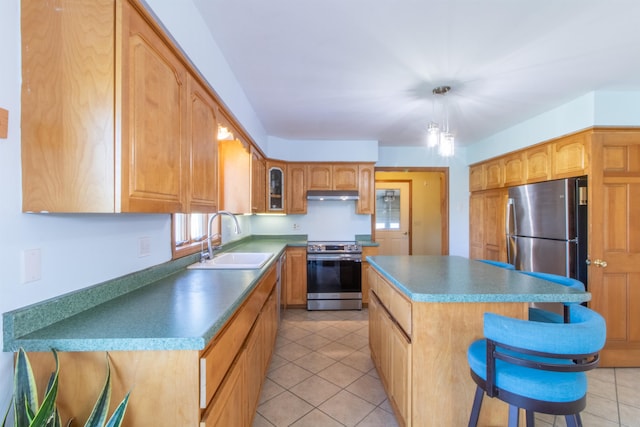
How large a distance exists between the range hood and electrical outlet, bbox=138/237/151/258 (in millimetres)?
2693

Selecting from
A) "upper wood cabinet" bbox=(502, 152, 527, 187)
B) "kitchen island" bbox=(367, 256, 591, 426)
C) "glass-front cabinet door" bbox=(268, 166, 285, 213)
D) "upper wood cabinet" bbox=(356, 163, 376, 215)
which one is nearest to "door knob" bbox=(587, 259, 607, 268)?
"upper wood cabinet" bbox=(502, 152, 527, 187)

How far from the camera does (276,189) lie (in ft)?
13.6

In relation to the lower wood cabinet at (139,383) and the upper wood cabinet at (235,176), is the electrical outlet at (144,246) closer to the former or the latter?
the lower wood cabinet at (139,383)

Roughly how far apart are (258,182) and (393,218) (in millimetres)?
3626

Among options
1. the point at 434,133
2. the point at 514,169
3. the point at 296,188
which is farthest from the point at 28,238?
the point at 514,169

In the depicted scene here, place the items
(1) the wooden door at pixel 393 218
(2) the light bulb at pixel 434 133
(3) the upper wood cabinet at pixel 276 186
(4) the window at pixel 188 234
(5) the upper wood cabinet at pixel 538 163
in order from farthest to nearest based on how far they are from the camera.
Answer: (1) the wooden door at pixel 393 218 < (3) the upper wood cabinet at pixel 276 186 < (5) the upper wood cabinet at pixel 538 163 < (2) the light bulb at pixel 434 133 < (4) the window at pixel 188 234

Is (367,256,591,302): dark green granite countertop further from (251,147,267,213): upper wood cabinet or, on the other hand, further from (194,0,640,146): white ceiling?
(251,147,267,213): upper wood cabinet

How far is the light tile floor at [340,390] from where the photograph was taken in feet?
6.12

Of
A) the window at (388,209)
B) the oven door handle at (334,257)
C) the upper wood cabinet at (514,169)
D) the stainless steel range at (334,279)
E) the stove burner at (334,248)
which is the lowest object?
the stainless steel range at (334,279)

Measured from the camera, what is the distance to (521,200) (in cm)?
323

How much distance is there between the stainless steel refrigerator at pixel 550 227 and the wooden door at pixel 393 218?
2.79 metres

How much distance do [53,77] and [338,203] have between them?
3.76m

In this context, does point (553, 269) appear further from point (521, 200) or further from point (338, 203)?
point (338, 203)

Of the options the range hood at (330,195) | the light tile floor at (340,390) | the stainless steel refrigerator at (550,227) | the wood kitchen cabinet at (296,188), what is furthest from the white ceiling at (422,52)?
the light tile floor at (340,390)
